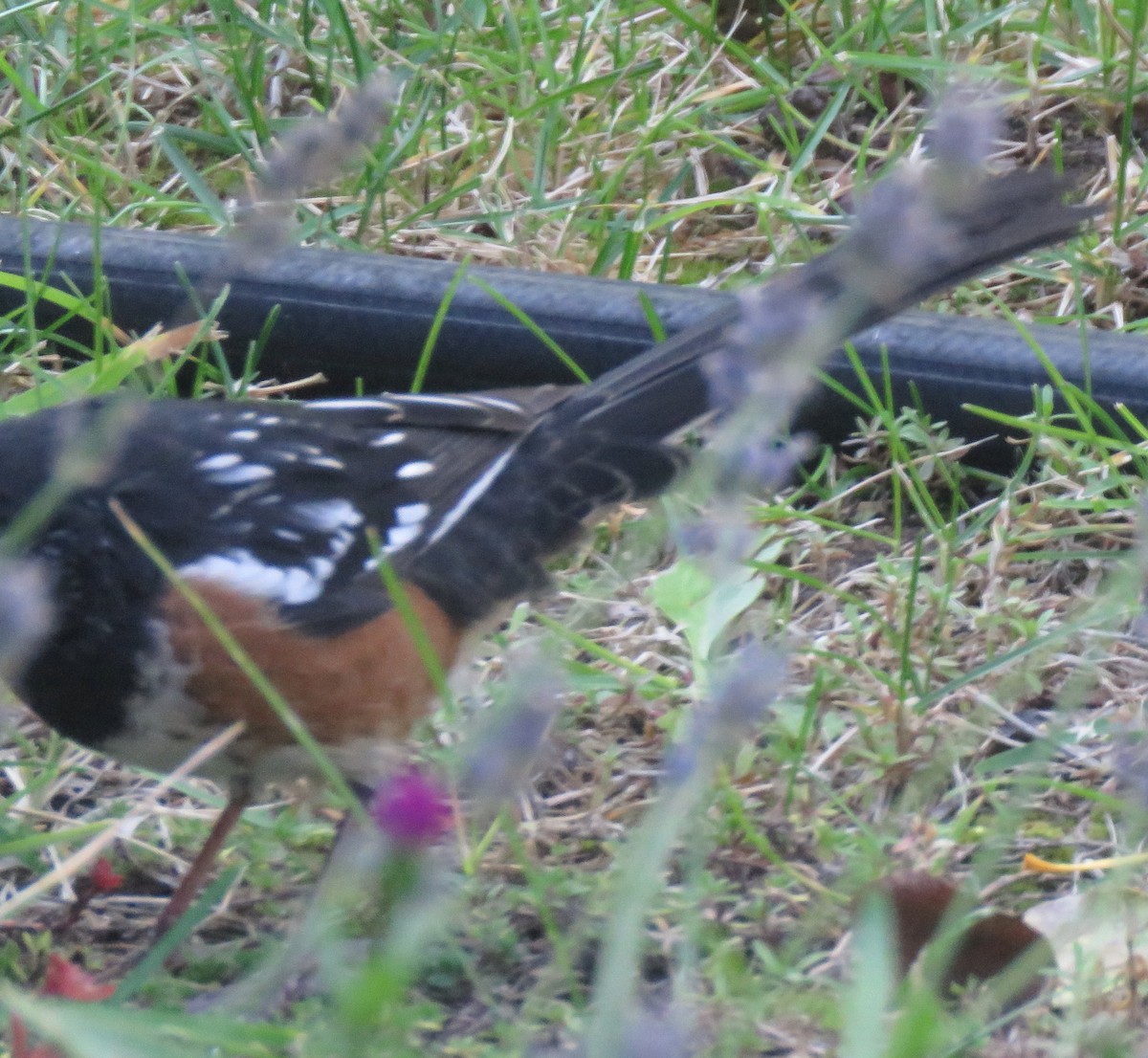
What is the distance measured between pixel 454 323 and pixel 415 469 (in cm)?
101

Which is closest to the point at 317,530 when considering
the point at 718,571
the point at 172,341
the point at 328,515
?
the point at 328,515

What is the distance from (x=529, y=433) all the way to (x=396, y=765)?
1.62ft

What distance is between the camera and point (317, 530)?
6.69 ft

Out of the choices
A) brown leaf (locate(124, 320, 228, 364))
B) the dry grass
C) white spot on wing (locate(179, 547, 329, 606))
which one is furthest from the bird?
brown leaf (locate(124, 320, 228, 364))

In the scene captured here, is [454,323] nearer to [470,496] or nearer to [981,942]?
[470,496]

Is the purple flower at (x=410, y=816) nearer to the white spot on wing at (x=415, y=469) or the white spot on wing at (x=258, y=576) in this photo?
the white spot on wing at (x=258, y=576)

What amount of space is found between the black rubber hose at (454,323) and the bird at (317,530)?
0.70 metres

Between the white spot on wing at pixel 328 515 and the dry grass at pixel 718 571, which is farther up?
the white spot on wing at pixel 328 515

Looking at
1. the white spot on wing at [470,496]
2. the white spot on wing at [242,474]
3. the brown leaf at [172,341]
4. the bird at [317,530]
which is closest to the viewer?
the bird at [317,530]

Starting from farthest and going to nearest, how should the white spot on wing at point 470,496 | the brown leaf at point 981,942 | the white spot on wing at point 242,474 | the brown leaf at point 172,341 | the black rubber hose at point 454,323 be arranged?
the black rubber hose at point 454,323, the brown leaf at point 172,341, the white spot on wing at point 470,496, the white spot on wing at point 242,474, the brown leaf at point 981,942

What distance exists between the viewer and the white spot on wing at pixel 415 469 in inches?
83.9

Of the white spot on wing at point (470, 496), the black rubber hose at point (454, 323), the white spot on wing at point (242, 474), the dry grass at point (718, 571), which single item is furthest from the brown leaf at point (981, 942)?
the black rubber hose at point (454, 323)

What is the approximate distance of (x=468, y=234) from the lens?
346 centimetres

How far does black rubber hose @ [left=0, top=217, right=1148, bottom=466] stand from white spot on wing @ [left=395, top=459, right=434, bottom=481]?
2.75ft
